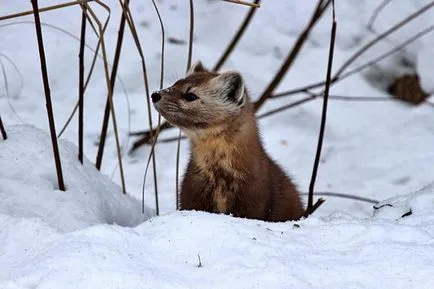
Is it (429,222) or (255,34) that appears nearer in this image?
(429,222)

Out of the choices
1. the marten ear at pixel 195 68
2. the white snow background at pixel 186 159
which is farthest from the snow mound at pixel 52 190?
the marten ear at pixel 195 68

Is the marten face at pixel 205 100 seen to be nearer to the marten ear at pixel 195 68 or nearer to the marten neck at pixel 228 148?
the marten neck at pixel 228 148

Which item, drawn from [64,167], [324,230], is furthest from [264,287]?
[64,167]

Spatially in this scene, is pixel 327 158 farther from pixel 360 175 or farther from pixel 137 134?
pixel 137 134

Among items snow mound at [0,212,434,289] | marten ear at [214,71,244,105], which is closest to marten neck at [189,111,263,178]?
marten ear at [214,71,244,105]

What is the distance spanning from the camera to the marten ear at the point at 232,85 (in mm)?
4590

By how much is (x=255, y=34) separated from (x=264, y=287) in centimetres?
505

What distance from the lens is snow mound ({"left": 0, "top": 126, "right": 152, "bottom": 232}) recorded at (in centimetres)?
400

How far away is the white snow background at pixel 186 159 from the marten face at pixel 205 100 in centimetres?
56

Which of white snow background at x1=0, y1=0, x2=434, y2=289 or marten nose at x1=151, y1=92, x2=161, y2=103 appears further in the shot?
marten nose at x1=151, y1=92, x2=161, y2=103

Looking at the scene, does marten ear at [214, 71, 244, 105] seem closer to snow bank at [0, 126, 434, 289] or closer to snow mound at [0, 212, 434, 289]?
snow bank at [0, 126, 434, 289]

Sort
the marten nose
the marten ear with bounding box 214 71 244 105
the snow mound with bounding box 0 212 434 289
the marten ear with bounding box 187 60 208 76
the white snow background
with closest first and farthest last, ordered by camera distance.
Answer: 1. the snow mound with bounding box 0 212 434 289
2. the white snow background
3. the marten nose
4. the marten ear with bounding box 214 71 244 105
5. the marten ear with bounding box 187 60 208 76

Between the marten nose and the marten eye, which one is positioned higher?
the marten nose

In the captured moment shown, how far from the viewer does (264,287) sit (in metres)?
3.01
